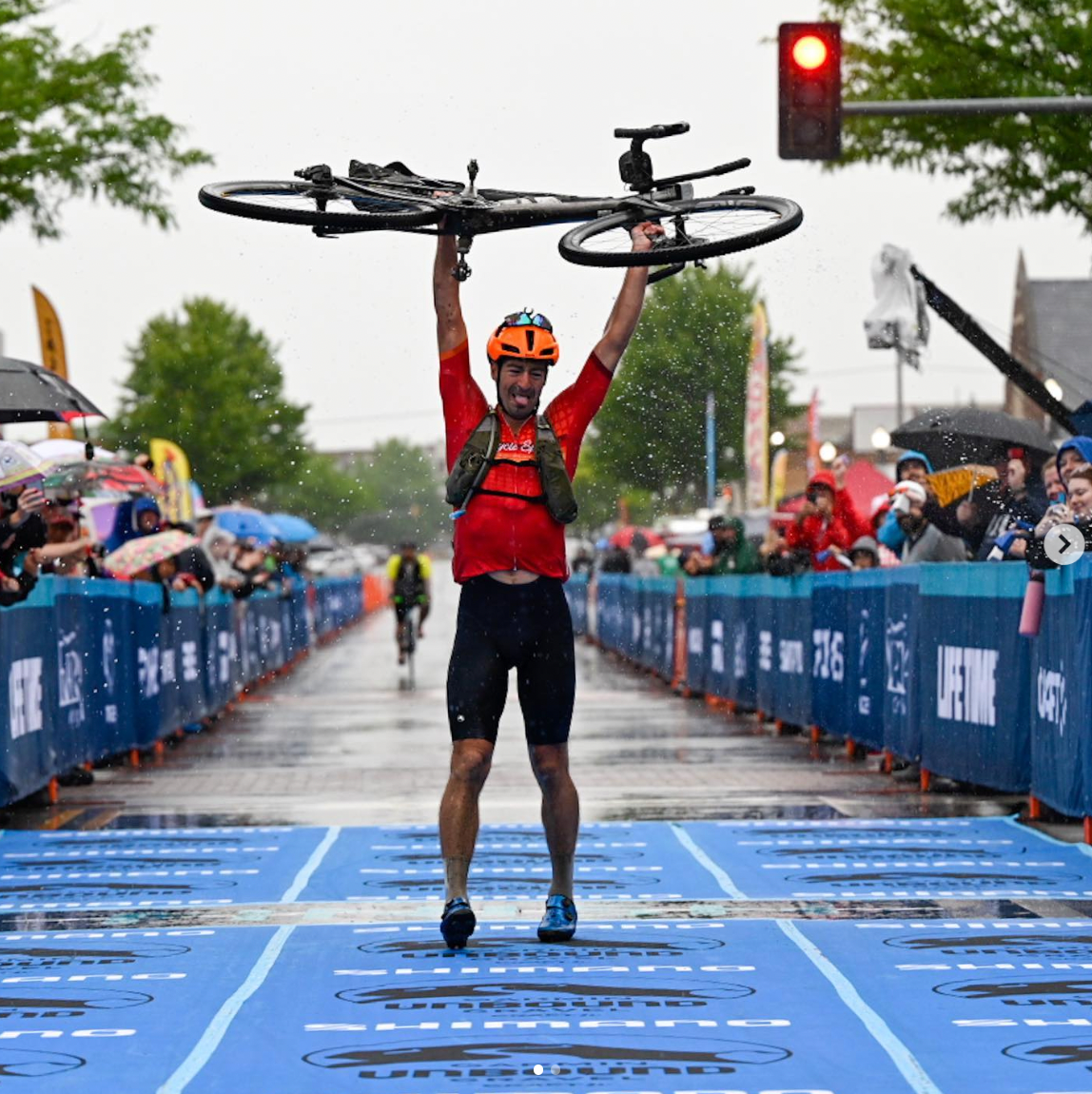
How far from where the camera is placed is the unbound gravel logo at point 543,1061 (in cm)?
601

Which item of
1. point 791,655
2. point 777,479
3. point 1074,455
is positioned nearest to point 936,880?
point 1074,455

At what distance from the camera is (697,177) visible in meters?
8.59

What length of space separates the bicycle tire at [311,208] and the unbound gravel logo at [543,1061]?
9.58 feet

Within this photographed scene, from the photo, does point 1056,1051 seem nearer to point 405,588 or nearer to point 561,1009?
point 561,1009

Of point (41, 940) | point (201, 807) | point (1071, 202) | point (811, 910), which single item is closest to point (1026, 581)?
point (811, 910)

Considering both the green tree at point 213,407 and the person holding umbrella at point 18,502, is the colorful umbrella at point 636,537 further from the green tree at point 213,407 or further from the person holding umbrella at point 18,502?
the person holding umbrella at point 18,502

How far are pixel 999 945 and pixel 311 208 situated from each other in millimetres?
3661

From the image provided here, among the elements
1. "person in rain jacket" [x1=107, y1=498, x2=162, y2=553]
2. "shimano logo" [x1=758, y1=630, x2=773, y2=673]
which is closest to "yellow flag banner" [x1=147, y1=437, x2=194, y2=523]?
"person in rain jacket" [x1=107, y1=498, x2=162, y2=553]

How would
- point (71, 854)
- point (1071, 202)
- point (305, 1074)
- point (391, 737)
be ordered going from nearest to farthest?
point (305, 1074) < point (71, 854) < point (391, 737) < point (1071, 202)

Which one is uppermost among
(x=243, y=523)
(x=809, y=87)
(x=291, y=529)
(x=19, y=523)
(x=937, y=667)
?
(x=809, y=87)

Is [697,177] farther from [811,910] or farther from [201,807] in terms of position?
[201,807]

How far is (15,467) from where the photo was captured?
523 inches

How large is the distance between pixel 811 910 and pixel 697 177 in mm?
2834

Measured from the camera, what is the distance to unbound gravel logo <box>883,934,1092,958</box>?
798 cm
